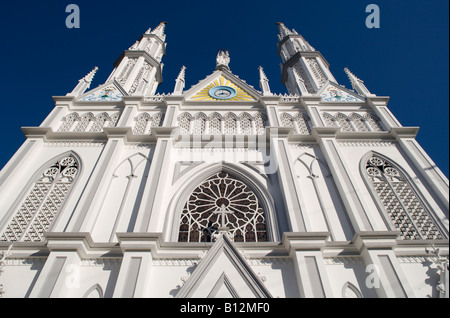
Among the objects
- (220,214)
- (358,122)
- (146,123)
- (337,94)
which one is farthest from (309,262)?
(337,94)

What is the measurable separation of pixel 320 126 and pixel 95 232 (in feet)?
26.1

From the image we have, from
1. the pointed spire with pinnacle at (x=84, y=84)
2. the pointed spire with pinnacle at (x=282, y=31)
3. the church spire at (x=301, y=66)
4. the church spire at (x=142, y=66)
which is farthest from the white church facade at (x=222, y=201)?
the pointed spire with pinnacle at (x=282, y=31)

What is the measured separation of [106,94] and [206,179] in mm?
7014

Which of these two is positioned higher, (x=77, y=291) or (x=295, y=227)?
(x=295, y=227)

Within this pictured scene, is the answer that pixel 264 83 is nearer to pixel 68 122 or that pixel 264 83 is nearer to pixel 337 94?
pixel 337 94

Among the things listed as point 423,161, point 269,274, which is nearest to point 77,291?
point 269,274

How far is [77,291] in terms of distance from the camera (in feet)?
21.4

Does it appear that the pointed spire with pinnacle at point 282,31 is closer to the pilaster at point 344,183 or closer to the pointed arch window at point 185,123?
the pointed arch window at point 185,123

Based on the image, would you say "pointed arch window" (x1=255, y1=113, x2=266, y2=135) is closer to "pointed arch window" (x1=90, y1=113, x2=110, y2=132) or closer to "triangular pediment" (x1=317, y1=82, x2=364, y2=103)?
"triangular pediment" (x1=317, y1=82, x2=364, y2=103)
